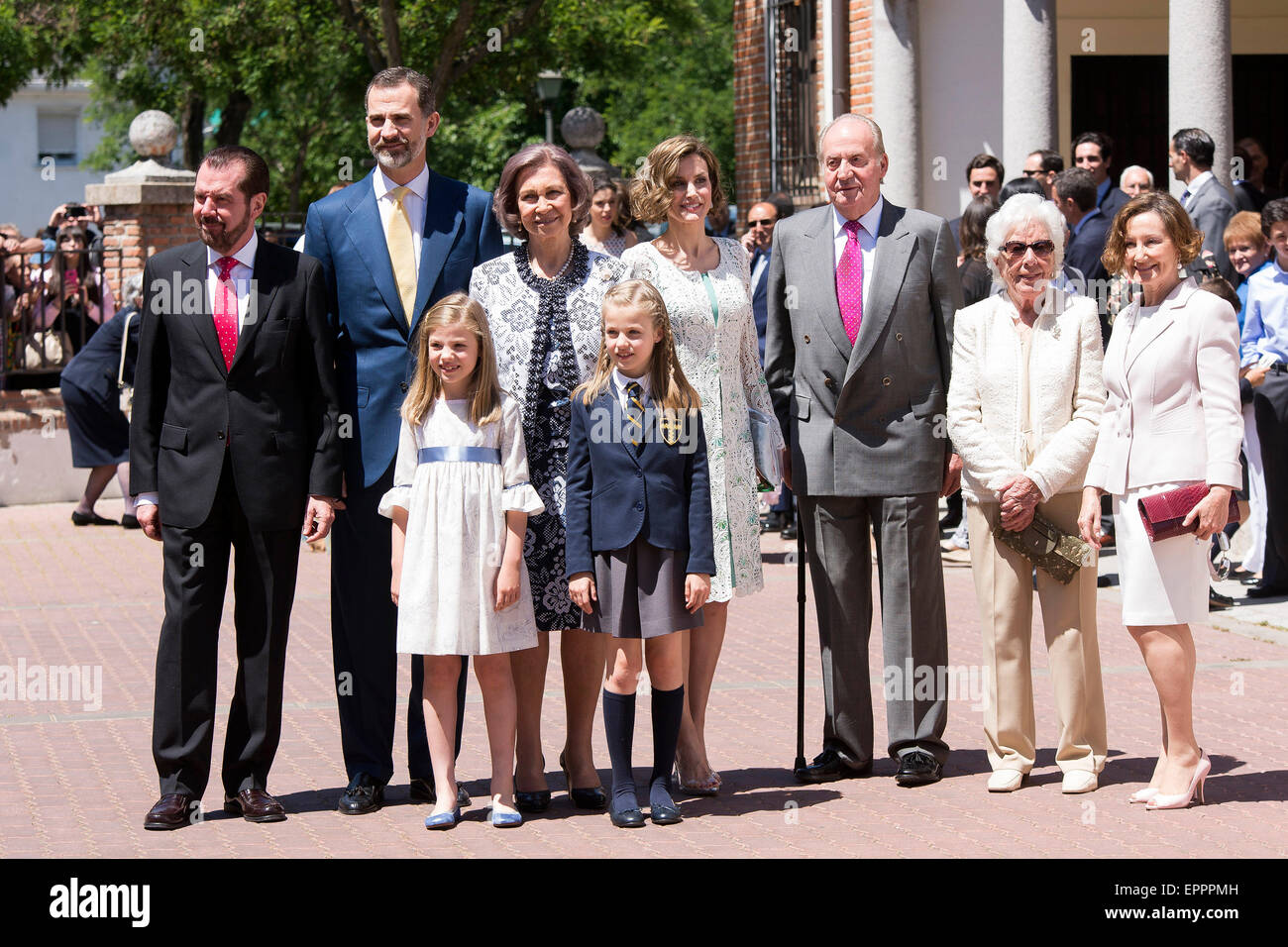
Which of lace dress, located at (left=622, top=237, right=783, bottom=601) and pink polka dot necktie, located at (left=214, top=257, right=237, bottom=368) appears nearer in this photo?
pink polka dot necktie, located at (left=214, top=257, right=237, bottom=368)

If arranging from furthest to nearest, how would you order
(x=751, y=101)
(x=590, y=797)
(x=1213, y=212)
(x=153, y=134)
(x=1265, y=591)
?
(x=751, y=101)
(x=153, y=134)
(x=1213, y=212)
(x=1265, y=591)
(x=590, y=797)

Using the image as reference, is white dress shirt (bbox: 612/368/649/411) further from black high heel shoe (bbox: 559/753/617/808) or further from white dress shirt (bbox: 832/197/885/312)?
black high heel shoe (bbox: 559/753/617/808)

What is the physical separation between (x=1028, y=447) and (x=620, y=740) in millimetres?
1730

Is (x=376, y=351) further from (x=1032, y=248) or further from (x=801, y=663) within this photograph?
(x=1032, y=248)

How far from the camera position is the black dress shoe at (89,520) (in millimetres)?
14430

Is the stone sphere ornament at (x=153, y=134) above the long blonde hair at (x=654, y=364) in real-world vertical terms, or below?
above

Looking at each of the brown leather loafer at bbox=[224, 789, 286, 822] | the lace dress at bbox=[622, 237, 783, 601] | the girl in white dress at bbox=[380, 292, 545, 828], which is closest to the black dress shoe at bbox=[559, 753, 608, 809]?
the girl in white dress at bbox=[380, 292, 545, 828]

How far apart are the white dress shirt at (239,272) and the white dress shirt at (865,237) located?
6.70 feet

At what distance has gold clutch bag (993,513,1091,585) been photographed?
6.04 metres

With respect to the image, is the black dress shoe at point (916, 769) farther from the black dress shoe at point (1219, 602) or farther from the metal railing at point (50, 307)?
the metal railing at point (50, 307)

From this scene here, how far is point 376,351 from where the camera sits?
594 centimetres

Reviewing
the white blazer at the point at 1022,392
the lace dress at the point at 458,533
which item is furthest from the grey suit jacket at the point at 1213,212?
the lace dress at the point at 458,533

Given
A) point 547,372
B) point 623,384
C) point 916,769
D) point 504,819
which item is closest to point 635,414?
point 623,384

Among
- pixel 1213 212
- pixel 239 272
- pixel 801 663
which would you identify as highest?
pixel 1213 212
